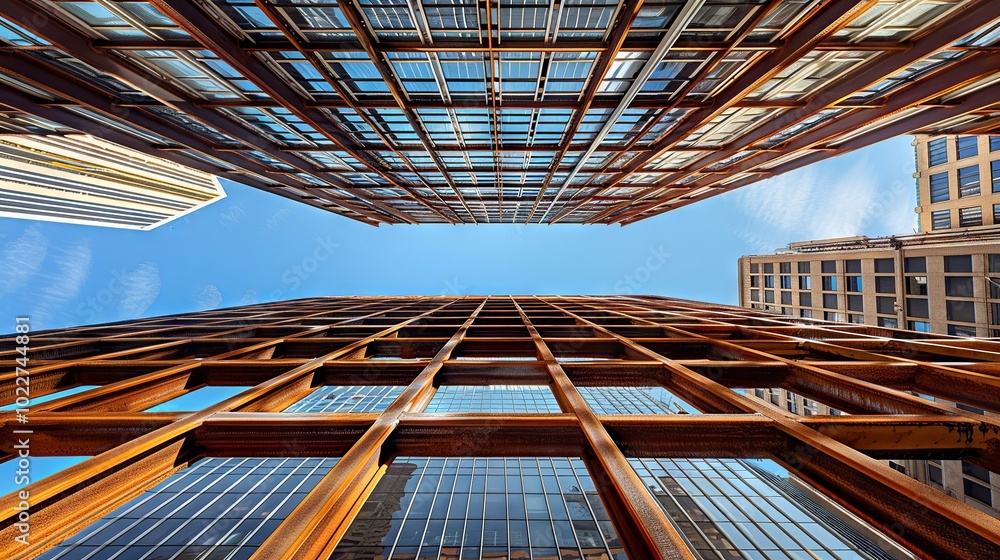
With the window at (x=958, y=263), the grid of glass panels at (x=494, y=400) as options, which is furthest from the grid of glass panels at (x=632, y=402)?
the window at (x=958, y=263)

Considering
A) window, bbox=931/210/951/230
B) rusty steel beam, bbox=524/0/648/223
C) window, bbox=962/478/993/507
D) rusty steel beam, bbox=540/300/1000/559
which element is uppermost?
rusty steel beam, bbox=524/0/648/223

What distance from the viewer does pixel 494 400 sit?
113ft

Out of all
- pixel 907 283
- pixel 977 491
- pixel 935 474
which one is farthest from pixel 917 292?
pixel 977 491

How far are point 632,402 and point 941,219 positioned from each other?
3060 cm

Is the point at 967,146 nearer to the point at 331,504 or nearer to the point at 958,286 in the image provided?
the point at 958,286

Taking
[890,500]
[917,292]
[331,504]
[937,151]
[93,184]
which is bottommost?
[917,292]

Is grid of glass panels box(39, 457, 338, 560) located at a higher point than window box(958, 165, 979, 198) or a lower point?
lower

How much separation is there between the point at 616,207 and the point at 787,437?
115 ft

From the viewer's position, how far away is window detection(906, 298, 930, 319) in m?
28.6

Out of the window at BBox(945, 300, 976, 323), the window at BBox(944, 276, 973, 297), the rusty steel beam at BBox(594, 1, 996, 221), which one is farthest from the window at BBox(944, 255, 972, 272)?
the rusty steel beam at BBox(594, 1, 996, 221)

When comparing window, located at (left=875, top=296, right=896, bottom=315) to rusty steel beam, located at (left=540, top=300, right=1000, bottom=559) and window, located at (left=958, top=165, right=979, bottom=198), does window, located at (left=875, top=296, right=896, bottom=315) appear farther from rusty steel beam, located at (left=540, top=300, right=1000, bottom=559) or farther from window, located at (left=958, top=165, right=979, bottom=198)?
rusty steel beam, located at (left=540, top=300, right=1000, bottom=559)

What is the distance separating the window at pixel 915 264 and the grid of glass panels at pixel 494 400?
95.6 ft

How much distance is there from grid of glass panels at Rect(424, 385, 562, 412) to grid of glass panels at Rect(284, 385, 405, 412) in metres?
4.15

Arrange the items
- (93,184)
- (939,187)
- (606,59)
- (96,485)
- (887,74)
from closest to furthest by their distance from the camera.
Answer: (96,485), (887,74), (606,59), (939,187), (93,184)
